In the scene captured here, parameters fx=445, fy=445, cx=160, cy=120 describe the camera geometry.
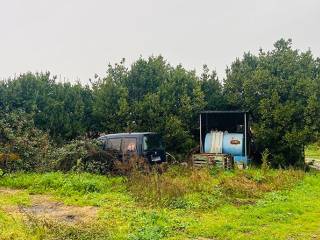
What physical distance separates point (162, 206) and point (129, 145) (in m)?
5.54

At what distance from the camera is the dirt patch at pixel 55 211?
10133 mm

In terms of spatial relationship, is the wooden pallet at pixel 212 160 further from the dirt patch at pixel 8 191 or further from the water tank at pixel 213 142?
the dirt patch at pixel 8 191

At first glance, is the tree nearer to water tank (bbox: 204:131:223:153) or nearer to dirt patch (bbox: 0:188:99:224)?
water tank (bbox: 204:131:223:153)

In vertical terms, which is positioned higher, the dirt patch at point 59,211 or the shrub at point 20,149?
the shrub at point 20,149

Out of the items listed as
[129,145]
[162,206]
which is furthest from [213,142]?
[162,206]

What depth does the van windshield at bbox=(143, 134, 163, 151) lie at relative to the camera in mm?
16297

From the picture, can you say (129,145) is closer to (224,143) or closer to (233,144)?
(224,143)

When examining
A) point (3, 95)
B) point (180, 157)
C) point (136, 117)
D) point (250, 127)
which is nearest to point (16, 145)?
point (3, 95)

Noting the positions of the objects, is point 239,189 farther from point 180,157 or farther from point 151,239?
point 180,157

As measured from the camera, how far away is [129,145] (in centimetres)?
1644

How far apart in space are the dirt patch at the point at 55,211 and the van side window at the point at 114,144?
4.33 m

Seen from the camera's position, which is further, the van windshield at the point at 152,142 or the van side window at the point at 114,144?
the van side window at the point at 114,144

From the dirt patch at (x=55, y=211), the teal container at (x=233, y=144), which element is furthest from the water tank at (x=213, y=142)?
the dirt patch at (x=55, y=211)

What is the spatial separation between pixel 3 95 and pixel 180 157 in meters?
8.59
